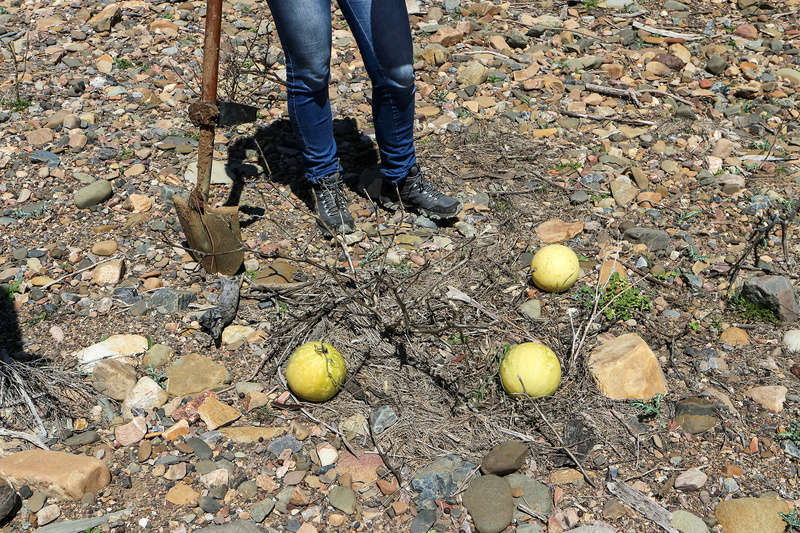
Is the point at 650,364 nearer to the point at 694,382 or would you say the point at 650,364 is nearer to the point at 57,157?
the point at 694,382

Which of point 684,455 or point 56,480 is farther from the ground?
point 56,480

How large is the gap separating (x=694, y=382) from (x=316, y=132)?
2.34 meters

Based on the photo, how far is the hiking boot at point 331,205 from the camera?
420 cm

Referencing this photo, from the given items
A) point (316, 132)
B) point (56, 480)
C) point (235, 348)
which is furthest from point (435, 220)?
point (56, 480)

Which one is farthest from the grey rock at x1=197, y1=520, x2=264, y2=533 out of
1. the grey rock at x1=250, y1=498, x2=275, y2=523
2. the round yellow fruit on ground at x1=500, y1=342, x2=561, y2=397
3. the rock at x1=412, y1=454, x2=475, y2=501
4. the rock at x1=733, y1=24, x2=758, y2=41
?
the rock at x1=733, y1=24, x2=758, y2=41

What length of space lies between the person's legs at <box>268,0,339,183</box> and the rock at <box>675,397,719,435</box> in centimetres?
228

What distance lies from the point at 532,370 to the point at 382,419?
690 mm

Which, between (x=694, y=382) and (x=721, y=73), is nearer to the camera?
(x=694, y=382)

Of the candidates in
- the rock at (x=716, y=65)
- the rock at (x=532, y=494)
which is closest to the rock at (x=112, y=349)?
the rock at (x=532, y=494)

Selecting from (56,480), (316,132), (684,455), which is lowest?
(684,455)

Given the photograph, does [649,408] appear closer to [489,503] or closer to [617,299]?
[617,299]

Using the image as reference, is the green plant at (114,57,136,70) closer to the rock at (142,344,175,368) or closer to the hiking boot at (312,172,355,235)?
the hiking boot at (312,172,355,235)

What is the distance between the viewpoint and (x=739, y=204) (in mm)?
4492

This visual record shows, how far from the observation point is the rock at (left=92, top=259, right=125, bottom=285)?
3865 mm
